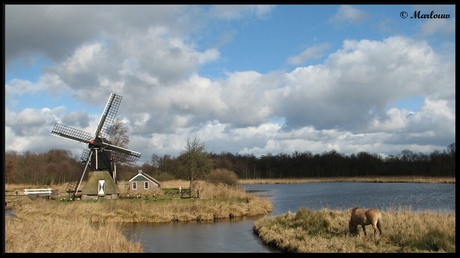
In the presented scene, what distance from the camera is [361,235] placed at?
40.1ft

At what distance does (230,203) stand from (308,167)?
229ft

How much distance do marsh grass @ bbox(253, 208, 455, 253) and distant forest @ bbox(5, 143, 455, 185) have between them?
22039 millimetres

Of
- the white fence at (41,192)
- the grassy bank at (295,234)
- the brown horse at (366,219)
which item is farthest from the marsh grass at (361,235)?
the white fence at (41,192)

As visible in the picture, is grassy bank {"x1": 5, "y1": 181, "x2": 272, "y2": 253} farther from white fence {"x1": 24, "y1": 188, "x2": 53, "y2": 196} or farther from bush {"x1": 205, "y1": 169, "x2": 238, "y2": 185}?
bush {"x1": 205, "y1": 169, "x2": 238, "y2": 185}

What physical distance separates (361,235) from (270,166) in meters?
86.4

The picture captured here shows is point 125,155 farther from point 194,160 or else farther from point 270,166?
point 270,166

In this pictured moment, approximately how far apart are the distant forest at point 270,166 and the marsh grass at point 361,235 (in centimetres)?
2204

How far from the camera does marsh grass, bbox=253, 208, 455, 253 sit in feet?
35.5

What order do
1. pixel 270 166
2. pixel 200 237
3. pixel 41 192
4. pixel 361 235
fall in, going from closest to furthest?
pixel 361 235
pixel 200 237
pixel 41 192
pixel 270 166

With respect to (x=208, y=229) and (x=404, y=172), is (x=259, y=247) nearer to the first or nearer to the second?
(x=208, y=229)

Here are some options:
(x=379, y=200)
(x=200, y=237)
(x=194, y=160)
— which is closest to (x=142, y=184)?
(x=194, y=160)

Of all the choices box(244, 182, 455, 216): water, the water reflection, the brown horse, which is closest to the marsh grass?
the brown horse

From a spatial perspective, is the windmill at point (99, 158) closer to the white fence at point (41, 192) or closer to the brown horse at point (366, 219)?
the white fence at point (41, 192)
